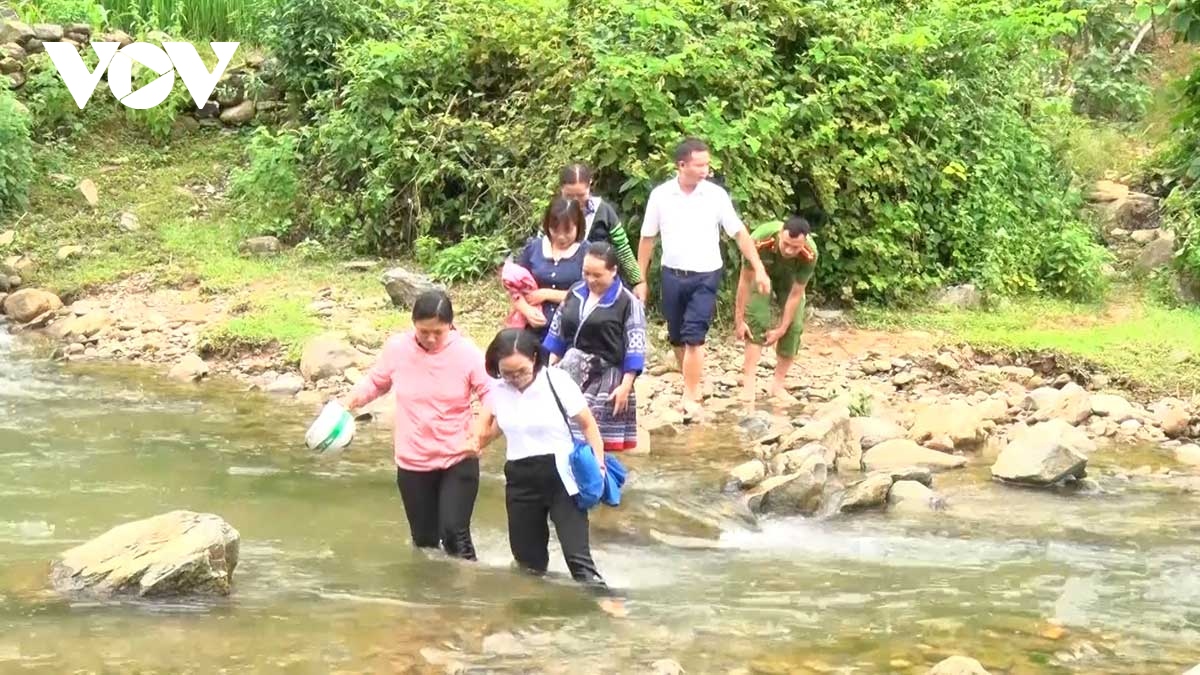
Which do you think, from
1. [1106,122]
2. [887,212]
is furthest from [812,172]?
[1106,122]

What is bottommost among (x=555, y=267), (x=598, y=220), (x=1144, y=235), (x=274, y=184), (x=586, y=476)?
(x=1144, y=235)

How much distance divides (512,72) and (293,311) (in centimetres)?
303

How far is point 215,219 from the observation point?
544 inches

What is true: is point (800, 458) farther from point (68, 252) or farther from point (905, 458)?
point (68, 252)

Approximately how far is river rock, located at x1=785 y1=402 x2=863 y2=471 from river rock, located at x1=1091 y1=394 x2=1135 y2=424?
193 centimetres

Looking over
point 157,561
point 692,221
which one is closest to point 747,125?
point 692,221

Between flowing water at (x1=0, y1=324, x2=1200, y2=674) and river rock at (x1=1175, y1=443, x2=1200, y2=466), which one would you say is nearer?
flowing water at (x1=0, y1=324, x2=1200, y2=674)

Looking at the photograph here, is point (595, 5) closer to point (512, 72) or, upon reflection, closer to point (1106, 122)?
point (512, 72)

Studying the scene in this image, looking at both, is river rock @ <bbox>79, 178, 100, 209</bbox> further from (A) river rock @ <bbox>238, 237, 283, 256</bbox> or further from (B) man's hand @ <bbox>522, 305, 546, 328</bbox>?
(B) man's hand @ <bbox>522, 305, 546, 328</bbox>

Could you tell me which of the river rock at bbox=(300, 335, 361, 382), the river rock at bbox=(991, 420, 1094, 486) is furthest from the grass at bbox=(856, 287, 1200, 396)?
the river rock at bbox=(300, 335, 361, 382)

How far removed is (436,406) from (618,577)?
3.77ft

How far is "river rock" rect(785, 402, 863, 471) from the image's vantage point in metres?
7.79

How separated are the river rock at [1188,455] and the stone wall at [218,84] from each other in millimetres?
10165

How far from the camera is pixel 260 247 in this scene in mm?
12805
